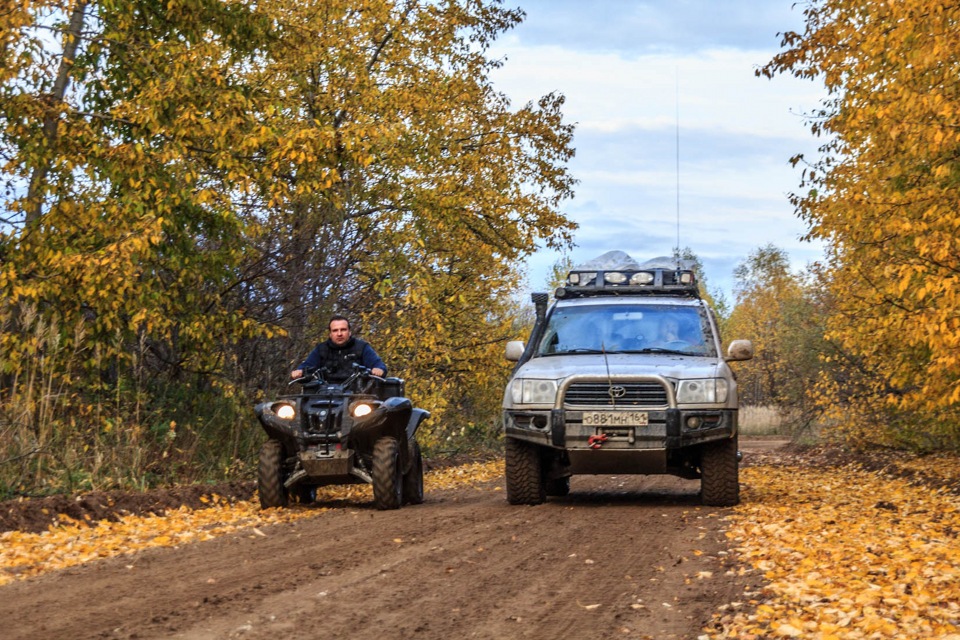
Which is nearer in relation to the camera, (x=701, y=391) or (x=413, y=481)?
(x=701, y=391)

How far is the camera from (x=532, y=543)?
365 inches

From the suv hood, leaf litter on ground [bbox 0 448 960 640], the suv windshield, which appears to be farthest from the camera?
the suv windshield

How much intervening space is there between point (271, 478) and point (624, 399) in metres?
3.53

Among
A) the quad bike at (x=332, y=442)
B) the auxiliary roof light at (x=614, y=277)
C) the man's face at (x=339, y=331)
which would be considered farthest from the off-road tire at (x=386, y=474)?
the auxiliary roof light at (x=614, y=277)

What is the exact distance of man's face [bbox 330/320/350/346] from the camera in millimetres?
12891

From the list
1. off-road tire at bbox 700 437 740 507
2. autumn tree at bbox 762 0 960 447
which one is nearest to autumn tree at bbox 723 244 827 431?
autumn tree at bbox 762 0 960 447

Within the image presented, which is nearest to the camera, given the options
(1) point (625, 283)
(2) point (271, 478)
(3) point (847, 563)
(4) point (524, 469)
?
(3) point (847, 563)

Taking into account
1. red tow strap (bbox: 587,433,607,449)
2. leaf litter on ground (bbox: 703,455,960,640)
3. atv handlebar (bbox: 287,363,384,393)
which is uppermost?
atv handlebar (bbox: 287,363,384,393)

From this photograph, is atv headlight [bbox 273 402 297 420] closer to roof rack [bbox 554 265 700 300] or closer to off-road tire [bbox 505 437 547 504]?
off-road tire [bbox 505 437 547 504]

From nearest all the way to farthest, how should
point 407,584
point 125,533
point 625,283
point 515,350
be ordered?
point 407,584, point 125,533, point 515,350, point 625,283

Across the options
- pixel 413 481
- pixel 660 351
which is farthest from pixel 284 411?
pixel 660 351

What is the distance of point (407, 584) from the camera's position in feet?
23.9

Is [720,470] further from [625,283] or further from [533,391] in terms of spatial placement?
[625,283]

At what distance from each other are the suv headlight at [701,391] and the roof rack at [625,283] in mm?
2499
